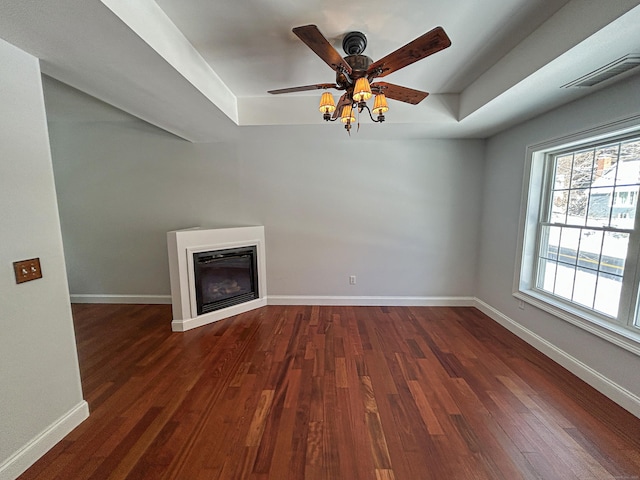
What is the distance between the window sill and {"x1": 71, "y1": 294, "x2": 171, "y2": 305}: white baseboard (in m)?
4.87

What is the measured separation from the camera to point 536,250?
286cm

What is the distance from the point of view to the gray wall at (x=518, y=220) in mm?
1905

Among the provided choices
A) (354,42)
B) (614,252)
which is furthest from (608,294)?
(354,42)

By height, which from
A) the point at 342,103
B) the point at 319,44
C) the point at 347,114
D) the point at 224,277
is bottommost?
the point at 224,277

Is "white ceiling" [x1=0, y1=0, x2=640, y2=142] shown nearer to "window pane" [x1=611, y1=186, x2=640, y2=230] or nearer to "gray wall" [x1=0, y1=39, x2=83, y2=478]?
"gray wall" [x1=0, y1=39, x2=83, y2=478]

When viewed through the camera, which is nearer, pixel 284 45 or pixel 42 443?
pixel 42 443

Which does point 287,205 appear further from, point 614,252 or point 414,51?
point 614,252

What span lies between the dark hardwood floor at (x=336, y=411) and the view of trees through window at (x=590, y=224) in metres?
0.79

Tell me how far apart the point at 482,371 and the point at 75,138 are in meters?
5.85

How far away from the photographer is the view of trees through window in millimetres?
2002

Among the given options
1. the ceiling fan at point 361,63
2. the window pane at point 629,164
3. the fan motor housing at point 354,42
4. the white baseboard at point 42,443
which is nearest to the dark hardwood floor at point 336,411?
the white baseboard at point 42,443

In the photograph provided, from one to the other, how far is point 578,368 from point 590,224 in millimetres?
1290

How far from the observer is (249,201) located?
Result: 3766mm

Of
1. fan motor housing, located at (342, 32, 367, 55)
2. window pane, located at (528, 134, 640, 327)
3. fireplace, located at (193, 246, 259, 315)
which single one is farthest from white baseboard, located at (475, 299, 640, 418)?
fireplace, located at (193, 246, 259, 315)
